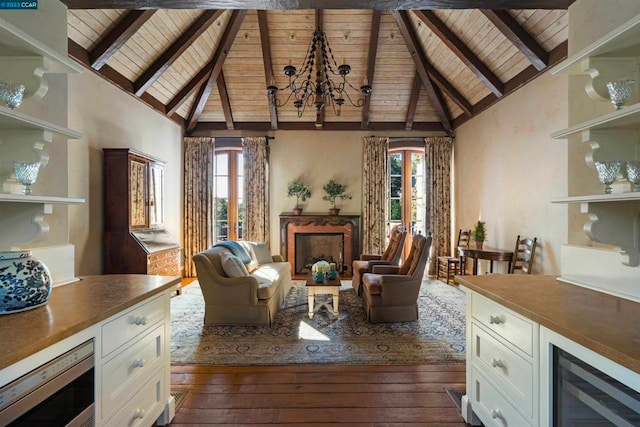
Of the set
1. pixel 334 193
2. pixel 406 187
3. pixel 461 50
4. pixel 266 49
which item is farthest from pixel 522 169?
pixel 266 49

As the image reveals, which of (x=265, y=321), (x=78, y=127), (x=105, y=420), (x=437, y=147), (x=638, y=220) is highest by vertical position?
(x=437, y=147)

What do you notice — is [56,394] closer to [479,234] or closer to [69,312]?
[69,312]

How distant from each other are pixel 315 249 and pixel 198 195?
9.31 ft

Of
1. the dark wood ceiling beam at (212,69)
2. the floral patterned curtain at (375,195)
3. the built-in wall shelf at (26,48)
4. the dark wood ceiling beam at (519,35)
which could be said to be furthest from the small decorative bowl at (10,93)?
the floral patterned curtain at (375,195)

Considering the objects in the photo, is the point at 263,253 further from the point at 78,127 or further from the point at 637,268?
the point at 637,268

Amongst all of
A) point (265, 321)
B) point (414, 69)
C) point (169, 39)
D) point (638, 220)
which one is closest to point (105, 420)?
point (265, 321)

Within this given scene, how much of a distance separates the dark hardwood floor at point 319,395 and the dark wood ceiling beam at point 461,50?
4341 millimetres

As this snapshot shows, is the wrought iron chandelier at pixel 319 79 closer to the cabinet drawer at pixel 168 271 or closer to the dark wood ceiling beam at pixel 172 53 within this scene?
the dark wood ceiling beam at pixel 172 53

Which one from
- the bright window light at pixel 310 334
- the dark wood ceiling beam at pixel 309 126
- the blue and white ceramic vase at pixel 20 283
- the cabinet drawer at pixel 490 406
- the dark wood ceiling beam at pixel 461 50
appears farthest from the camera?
the dark wood ceiling beam at pixel 309 126

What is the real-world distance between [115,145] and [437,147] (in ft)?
19.9

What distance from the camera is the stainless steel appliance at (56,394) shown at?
0.90m

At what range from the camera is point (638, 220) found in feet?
4.80

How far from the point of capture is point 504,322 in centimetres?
148

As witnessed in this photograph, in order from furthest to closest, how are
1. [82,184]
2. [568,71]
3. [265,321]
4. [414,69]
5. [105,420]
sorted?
[414,69] → [82,184] → [265,321] → [568,71] → [105,420]
